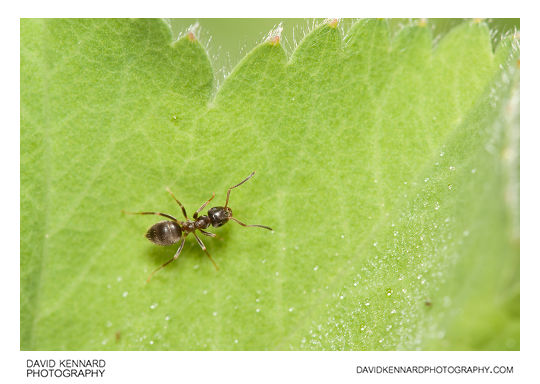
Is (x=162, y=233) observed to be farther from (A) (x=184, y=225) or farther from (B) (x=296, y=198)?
(B) (x=296, y=198)

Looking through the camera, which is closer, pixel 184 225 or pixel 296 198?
pixel 296 198

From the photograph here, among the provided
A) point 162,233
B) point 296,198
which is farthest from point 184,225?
point 296,198

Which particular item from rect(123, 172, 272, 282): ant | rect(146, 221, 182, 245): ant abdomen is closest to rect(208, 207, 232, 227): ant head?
rect(123, 172, 272, 282): ant

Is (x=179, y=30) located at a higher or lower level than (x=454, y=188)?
higher
